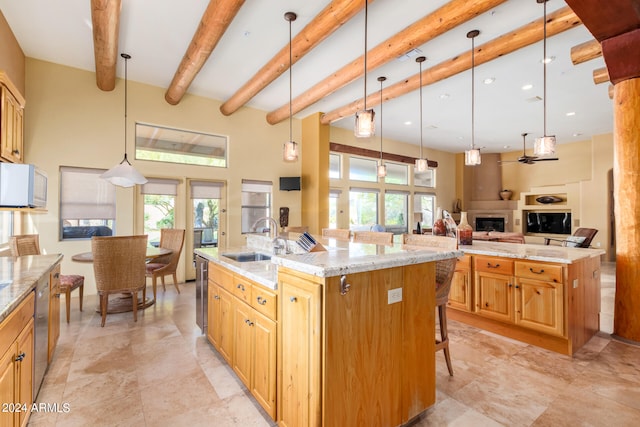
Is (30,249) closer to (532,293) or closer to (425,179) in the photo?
(532,293)

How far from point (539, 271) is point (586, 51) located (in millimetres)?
2832

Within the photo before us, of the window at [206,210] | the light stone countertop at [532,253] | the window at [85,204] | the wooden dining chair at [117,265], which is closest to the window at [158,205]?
the window at [206,210]

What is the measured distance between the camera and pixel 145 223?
17.3 feet

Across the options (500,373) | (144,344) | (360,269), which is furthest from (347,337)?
(144,344)

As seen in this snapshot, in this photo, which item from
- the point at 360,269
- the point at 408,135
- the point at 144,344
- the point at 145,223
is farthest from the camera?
the point at 408,135

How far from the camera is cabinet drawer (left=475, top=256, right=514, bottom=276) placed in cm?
303

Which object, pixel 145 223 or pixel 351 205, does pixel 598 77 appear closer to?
pixel 351 205

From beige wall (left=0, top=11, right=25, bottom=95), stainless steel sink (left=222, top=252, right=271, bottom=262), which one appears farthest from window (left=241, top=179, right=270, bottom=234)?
beige wall (left=0, top=11, right=25, bottom=95)

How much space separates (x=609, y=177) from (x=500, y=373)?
8.47 m

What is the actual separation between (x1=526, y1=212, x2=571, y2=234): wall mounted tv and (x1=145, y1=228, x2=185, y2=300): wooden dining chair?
33.3 feet

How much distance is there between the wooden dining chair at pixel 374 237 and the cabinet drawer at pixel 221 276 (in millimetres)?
1655

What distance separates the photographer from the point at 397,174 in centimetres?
932

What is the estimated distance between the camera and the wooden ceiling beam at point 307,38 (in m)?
3.02

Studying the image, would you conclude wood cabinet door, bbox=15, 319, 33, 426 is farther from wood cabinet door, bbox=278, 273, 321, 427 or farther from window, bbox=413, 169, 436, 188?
window, bbox=413, 169, 436, 188
